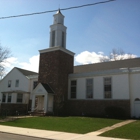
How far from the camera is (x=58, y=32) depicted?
3278 cm

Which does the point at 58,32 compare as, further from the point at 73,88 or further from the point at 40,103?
the point at 40,103

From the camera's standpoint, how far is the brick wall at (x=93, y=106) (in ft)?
86.7

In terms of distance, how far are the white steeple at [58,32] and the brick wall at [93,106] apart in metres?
9.55

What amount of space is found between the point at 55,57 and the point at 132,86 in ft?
40.4

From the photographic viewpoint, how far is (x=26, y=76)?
38312 mm

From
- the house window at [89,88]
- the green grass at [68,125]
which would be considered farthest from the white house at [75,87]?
the green grass at [68,125]

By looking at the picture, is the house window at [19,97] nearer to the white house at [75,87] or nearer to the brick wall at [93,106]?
the white house at [75,87]

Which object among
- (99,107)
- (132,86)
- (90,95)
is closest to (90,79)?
(90,95)

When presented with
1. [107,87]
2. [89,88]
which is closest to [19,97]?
[89,88]

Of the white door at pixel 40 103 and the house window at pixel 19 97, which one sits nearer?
the white door at pixel 40 103

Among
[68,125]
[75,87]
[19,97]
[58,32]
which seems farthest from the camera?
[19,97]

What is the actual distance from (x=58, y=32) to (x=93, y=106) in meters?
13.1

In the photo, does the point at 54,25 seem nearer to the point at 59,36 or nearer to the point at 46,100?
the point at 59,36

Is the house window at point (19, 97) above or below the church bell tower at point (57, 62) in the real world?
below
